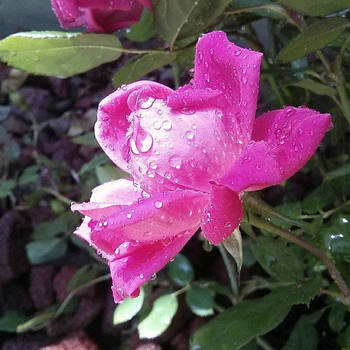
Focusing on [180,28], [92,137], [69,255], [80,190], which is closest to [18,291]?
[69,255]

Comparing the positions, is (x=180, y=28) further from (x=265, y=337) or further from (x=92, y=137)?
(x=265, y=337)

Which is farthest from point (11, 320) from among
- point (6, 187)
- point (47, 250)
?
point (6, 187)

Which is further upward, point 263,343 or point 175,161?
point 175,161

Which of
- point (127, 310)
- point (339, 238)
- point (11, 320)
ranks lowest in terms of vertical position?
point (11, 320)

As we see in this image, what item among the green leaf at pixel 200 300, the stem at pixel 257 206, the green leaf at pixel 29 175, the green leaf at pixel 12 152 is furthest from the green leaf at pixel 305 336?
the green leaf at pixel 12 152

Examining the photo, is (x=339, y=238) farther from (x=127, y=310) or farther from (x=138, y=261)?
(x=127, y=310)

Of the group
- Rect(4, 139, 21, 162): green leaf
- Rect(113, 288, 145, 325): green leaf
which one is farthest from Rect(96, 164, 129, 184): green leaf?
Rect(4, 139, 21, 162): green leaf
